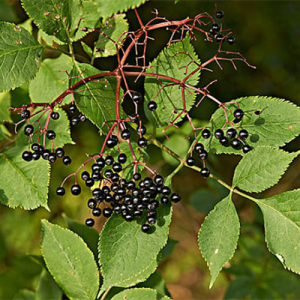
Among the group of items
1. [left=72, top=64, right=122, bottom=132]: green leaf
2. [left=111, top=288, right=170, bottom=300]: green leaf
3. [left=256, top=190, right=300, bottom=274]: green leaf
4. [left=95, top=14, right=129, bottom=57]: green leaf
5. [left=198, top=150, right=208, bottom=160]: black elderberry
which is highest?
[left=95, top=14, right=129, bottom=57]: green leaf

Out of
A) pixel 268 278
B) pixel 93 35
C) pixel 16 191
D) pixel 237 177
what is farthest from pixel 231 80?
pixel 16 191

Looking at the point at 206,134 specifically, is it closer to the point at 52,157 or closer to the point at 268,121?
the point at 268,121

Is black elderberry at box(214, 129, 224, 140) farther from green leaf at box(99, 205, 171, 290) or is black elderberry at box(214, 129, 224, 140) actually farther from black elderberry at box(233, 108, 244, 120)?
green leaf at box(99, 205, 171, 290)

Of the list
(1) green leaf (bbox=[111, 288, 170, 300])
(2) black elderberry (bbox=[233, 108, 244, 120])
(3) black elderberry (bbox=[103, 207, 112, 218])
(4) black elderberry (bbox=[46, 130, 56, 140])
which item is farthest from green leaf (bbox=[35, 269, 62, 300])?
(2) black elderberry (bbox=[233, 108, 244, 120])

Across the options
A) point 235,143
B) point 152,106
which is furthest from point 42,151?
point 235,143

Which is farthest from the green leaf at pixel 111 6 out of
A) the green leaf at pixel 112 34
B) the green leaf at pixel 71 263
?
the green leaf at pixel 71 263

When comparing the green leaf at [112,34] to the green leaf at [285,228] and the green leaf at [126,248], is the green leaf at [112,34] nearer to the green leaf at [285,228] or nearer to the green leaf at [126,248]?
the green leaf at [126,248]
